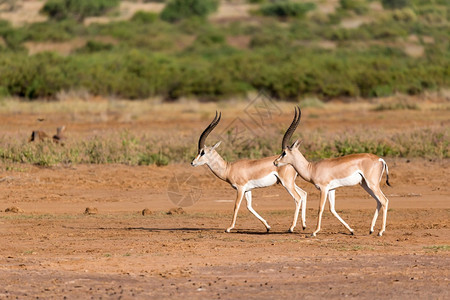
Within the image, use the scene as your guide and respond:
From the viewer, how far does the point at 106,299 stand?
8.61m

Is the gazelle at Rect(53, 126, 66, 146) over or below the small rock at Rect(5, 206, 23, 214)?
below

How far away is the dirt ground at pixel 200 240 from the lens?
364 inches

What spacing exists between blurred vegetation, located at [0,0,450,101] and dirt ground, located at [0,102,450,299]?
67.5 feet

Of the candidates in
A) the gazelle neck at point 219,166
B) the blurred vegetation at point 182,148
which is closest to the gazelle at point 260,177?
the gazelle neck at point 219,166

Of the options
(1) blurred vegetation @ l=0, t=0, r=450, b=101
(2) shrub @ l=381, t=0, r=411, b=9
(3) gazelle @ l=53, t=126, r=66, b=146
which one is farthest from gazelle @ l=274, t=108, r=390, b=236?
(2) shrub @ l=381, t=0, r=411, b=9

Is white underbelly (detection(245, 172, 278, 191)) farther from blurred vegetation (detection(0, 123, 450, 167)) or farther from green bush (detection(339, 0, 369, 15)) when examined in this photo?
green bush (detection(339, 0, 369, 15))

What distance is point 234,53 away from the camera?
56.5 meters

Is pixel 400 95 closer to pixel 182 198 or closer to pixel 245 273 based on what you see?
pixel 182 198

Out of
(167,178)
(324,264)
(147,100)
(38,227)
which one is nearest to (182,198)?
(167,178)

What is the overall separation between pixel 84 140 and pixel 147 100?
18.1 metres

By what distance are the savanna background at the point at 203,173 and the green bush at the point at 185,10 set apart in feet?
66.0

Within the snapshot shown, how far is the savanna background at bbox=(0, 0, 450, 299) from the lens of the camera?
9.89 metres

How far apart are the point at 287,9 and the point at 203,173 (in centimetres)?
6018

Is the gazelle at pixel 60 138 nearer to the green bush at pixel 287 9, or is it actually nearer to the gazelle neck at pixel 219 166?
the gazelle neck at pixel 219 166
